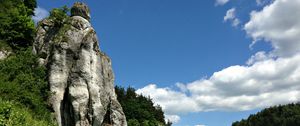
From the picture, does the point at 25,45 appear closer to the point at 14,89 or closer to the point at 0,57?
the point at 0,57

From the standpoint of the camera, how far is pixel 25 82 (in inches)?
1502

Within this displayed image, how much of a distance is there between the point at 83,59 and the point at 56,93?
15.3 ft

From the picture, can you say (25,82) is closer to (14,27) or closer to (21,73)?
(21,73)

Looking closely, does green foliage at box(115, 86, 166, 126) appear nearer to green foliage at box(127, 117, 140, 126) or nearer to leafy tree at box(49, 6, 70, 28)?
green foliage at box(127, 117, 140, 126)

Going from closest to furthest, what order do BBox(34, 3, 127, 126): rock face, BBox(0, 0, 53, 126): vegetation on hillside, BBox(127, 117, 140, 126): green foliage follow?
BBox(0, 0, 53, 126): vegetation on hillside, BBox(34, 3, 127, 126): rock face, BBox(127, 117, 140, 126): green foliage

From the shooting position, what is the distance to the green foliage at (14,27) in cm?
4406

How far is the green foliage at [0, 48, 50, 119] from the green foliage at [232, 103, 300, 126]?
11495 centimetres

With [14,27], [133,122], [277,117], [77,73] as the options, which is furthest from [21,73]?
[277,117]

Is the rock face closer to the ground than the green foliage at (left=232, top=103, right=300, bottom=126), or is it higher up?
closer to the ground

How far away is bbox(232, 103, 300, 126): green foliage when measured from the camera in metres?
144

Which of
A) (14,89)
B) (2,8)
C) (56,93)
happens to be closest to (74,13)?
(2,8)

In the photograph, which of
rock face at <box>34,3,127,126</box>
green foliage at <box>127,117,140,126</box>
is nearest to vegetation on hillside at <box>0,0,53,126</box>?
rock face at <box>34,3,127,126</box>

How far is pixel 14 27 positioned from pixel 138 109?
36.6 meters

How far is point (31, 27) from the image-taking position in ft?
153
